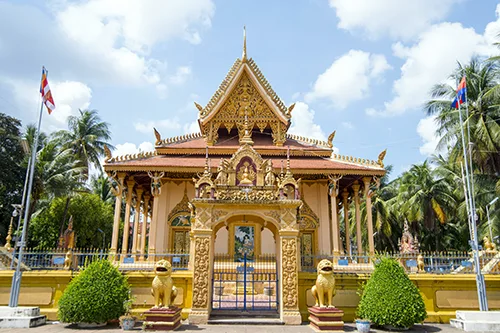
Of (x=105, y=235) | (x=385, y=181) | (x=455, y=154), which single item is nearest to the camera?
(x=455, y=154)

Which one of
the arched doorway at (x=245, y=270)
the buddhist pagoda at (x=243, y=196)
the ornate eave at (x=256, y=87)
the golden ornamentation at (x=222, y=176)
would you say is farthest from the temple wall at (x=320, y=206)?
the golden ornamentation at (x=222, y=176)

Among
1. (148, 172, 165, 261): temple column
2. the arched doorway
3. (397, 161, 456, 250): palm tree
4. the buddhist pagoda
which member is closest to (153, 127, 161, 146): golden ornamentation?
the buddhist pagoda

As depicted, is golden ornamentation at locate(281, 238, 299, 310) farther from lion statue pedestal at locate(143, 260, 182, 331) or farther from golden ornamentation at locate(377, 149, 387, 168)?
golden ornamentation at locate(377, 149, 387, 168)

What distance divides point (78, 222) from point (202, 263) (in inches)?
847

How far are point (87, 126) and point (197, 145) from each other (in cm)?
1927

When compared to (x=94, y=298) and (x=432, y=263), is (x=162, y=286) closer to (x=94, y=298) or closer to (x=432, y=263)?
(x=94, y=298)

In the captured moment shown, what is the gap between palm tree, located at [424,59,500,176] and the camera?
19438 millimetres

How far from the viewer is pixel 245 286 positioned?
393 inches

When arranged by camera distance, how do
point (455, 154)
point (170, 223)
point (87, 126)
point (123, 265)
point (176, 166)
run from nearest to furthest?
point (123, 265)
point (176, 166)
point (170, 223)
point (455, 154)
point (87, 126)

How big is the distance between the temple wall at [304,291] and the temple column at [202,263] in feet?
2.30

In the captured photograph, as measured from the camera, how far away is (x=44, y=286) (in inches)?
404

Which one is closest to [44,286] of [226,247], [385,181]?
[226,247]

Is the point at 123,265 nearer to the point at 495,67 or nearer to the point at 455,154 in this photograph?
the point at 455,154

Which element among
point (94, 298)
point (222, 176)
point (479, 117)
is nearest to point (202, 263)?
point (222, 176)
